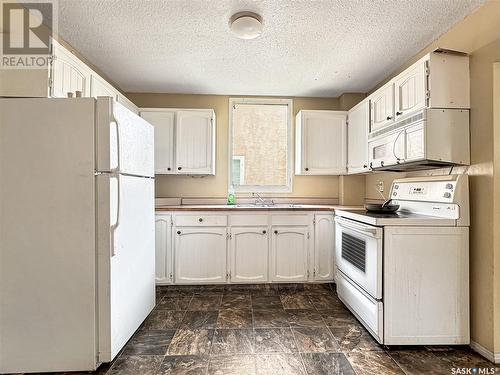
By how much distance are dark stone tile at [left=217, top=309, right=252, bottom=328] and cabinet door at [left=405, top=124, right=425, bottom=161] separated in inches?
73.7

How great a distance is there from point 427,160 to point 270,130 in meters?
2.08

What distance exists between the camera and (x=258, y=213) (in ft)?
9.61

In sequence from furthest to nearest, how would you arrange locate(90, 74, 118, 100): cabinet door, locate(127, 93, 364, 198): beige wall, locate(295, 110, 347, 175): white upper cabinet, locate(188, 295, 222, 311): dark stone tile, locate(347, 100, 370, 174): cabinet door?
locate(127, 93, 364, 198): beige wall < locate(295, 110, 347, 175): white upper cabinet < locate(347, 100, 370, 174): cabinet door < locate(188, 295, 222, 311): dark stone tile < locate(90, 74, 118, 100): cabinet door

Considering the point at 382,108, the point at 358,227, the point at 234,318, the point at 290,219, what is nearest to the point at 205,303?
the point at 234,318

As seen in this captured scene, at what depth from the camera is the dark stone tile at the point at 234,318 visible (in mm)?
2186

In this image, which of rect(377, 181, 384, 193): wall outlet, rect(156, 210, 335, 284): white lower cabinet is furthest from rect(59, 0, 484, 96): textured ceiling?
rect(156, 210, 335, 284): white lower cabinet

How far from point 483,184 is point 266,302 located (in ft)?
6.63

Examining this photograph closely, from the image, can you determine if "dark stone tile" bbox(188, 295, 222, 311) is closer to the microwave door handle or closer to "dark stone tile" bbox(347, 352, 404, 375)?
"dark stone tile" bbox(347, 352, 404, 375)

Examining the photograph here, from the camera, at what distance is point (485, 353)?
1.75 m

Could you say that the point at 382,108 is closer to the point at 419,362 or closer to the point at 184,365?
the point at 419,362

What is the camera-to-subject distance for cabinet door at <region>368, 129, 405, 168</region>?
2.21 metres

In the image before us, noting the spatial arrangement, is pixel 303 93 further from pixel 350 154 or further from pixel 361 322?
pixel 361 322

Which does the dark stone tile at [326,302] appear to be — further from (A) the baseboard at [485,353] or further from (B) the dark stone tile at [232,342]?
(A) the baseboard at [485,353]

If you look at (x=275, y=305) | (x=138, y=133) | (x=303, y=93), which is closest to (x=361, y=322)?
(x=275, y=305)
